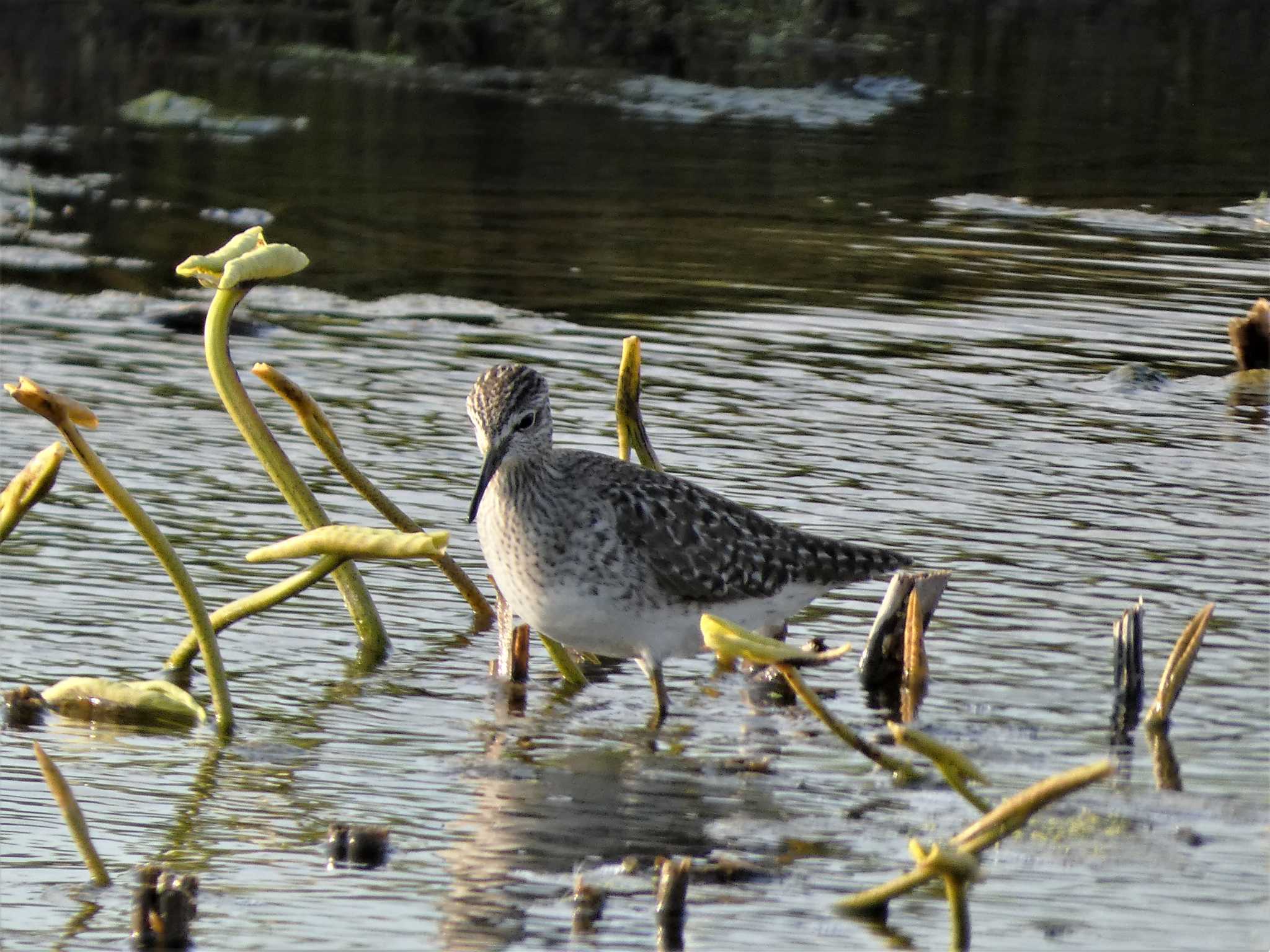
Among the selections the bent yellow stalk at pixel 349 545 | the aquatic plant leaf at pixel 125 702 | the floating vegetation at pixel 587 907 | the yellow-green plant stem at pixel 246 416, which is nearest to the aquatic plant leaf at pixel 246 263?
the yellow-green plant stem at pixel 246 416

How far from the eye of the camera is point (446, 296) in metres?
15.5

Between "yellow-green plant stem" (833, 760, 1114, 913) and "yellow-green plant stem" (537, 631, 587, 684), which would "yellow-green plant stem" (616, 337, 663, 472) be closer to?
"yellow-green plant stem" (537, 631, 587, 684)

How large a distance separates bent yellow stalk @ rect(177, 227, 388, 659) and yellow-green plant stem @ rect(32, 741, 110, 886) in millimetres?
2080

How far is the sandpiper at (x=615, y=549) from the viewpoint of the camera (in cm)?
755

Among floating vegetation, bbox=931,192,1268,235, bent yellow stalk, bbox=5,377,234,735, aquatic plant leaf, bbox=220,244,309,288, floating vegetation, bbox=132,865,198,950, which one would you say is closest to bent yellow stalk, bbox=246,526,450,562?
bent yellow stalk, bbox=5,377,234,735

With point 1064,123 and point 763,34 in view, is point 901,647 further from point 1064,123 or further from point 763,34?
point 763,34

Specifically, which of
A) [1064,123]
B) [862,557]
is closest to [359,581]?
[862,557]

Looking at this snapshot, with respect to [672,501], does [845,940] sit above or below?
below

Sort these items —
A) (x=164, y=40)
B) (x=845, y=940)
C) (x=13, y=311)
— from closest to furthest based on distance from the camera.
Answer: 1. (x=845, y=940)
2. (x=13, y=311)
3. (x=164, y=40)

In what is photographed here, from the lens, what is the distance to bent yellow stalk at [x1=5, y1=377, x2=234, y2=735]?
6.88 meters

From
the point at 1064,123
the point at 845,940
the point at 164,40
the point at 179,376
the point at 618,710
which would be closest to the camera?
the point at 845,940

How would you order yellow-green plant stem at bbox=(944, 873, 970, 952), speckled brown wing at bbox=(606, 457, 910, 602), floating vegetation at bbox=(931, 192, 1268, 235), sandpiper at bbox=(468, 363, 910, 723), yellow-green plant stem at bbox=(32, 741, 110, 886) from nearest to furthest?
yellow-green plant stem at bbox=(944, 873, 970, 952)
yellow-green plant stem at bbox=(32, 741, 110, 886)
sandpiper at bbox=(468, 363, 910, 723)
speckled brown wing at bbox=(606, 457, 910, 602)
floating vegetation at bbox=(931, 192, 1268, 235)

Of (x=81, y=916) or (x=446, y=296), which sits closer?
(x=81, y=916)

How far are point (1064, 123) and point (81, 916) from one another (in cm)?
2392
